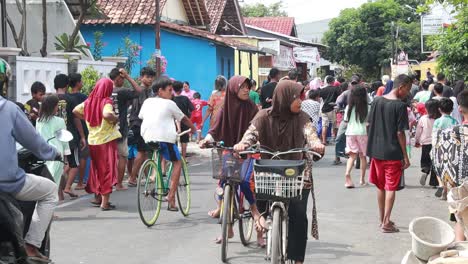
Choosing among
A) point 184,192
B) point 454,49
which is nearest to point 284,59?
point 454,49

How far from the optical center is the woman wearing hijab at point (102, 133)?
1106 cm

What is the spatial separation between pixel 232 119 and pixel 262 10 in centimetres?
7794

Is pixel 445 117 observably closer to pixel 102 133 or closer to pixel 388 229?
pixel 388 229

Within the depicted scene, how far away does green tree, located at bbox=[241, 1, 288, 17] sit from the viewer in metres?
83.9

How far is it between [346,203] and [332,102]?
9036 mm

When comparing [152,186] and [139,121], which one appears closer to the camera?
[152,186]

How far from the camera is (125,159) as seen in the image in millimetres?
13203

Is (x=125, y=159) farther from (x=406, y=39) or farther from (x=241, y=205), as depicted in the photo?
(x=406, y=39)

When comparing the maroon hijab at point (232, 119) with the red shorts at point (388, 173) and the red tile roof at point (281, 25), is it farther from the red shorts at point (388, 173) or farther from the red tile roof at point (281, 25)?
the red tile roof at point (281, 25)

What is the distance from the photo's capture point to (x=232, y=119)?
8805mm

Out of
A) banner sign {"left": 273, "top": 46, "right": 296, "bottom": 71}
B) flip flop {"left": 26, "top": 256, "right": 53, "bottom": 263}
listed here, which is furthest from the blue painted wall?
flip flop {"left": 26, "top": 256, "right": 53, "bottom": 263}

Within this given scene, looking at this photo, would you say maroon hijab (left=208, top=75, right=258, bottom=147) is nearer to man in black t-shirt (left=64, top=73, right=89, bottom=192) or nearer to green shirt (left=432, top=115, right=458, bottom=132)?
man in black t-shirt (left=64, top=73, right=89, bottom=192)

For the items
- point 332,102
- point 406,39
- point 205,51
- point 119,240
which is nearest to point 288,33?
point 406,39

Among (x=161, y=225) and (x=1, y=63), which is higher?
(x=1, y=63)
